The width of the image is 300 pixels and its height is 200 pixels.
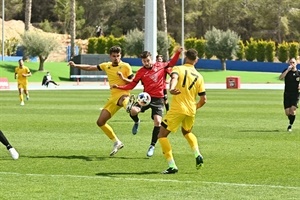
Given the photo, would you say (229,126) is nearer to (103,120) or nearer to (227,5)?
(103,120)

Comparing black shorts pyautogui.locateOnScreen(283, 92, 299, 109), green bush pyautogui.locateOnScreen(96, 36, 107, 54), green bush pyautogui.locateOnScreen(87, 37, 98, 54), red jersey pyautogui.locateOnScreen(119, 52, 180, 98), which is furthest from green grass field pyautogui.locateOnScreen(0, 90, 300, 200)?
green bush pyautogui.locateOnScreen(87, 37, 98, 54)

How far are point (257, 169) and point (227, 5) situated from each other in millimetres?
98942

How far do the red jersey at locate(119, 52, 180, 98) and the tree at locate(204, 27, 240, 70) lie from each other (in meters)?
71.9

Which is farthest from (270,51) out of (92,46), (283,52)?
(92,46)

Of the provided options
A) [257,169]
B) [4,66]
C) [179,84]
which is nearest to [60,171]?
[179,84]

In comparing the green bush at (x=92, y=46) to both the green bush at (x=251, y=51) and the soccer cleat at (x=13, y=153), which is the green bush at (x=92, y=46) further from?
the soccer cleat at (x=13, y=153)

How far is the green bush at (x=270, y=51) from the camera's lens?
301ft

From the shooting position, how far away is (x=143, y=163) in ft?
50.2

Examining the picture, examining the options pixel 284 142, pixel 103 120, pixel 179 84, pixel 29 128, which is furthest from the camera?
pixel 29 128

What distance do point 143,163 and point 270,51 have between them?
78766 mm

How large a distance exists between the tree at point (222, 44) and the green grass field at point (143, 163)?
61.6m

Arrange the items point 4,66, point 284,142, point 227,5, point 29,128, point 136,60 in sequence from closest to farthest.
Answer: point 284,142 → point 29,128 → point 4,66 → point 136,60 → point 227,5

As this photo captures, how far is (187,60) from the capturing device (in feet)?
44.9

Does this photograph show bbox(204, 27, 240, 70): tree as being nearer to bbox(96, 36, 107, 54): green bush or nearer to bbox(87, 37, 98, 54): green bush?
bbox(96, 36, 107, 54): green bush
